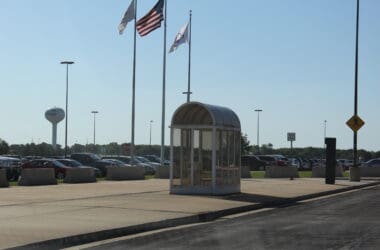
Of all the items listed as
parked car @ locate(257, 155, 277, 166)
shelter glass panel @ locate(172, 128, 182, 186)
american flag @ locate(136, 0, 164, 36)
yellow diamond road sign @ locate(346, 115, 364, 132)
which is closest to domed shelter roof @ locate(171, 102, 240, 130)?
shelter glass panel @ locate(172, 128, 182, 186)

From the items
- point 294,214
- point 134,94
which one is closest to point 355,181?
point 134,94

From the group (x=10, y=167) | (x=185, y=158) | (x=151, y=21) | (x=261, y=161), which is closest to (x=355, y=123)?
(x=151, y=21)

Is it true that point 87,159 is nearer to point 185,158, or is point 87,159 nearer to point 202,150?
point 185,158

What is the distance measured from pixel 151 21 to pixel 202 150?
1678 cm

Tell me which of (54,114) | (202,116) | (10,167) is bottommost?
(10,167)

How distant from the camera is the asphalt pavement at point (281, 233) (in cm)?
1197

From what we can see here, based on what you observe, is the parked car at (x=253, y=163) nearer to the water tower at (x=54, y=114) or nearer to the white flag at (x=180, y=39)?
the white flag at (x=180, y=39)

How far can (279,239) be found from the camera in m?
12.7

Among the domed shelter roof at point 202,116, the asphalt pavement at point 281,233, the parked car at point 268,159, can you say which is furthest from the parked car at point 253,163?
the asphalt pavement at point 281,233

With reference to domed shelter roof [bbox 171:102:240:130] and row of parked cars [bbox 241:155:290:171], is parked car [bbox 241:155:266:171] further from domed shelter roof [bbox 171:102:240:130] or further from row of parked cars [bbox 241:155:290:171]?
domed shelter roof [bbox 171:102:240:130]

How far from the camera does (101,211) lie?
17.0 metres

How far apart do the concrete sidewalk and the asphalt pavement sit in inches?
29.2

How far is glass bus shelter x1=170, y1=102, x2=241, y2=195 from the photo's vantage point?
77.5 feet

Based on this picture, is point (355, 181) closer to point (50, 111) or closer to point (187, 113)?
point (187, 113)
